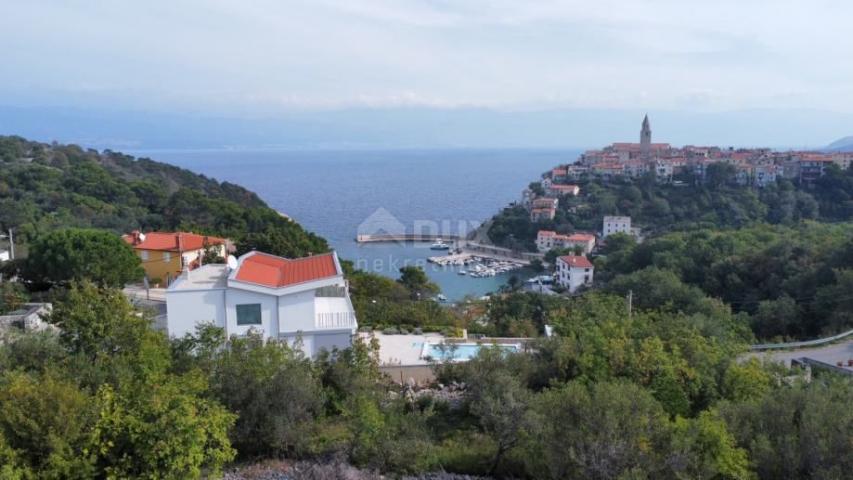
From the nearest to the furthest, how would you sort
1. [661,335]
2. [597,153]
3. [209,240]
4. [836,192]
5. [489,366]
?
[489,366]
[661,335]
[209,240]
[836,192]
[597,153]

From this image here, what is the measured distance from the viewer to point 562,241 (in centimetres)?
4972

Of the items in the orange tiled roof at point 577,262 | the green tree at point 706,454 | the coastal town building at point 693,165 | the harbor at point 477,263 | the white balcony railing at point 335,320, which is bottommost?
the harbor at point 477,263

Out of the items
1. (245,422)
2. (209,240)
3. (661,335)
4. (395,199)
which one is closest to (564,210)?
(395,199)

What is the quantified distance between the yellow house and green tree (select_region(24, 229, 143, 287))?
197 cm

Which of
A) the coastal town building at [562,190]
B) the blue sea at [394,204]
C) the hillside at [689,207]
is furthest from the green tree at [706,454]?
the coastal town building at [562,190]

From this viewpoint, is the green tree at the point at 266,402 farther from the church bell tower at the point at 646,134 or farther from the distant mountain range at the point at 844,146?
the distant mountain range at the point at 844,146

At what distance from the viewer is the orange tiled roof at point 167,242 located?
16.8m

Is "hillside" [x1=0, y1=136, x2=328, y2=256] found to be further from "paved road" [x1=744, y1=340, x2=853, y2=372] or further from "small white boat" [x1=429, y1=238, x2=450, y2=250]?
"small white boat" [x1=429, y1=238, x2=450, y2=250]

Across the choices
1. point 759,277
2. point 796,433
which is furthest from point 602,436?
point 759,277

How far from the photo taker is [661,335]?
951cm

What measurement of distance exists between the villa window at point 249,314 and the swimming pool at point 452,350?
10.0ft

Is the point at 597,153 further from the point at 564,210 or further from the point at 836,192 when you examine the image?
the point at 836,192

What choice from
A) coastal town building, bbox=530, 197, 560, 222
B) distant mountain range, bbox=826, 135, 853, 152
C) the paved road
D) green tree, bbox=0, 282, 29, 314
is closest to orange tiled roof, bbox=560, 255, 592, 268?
coastal town building, bbox=530, 197, 560, 222

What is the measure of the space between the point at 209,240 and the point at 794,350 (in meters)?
15.6
